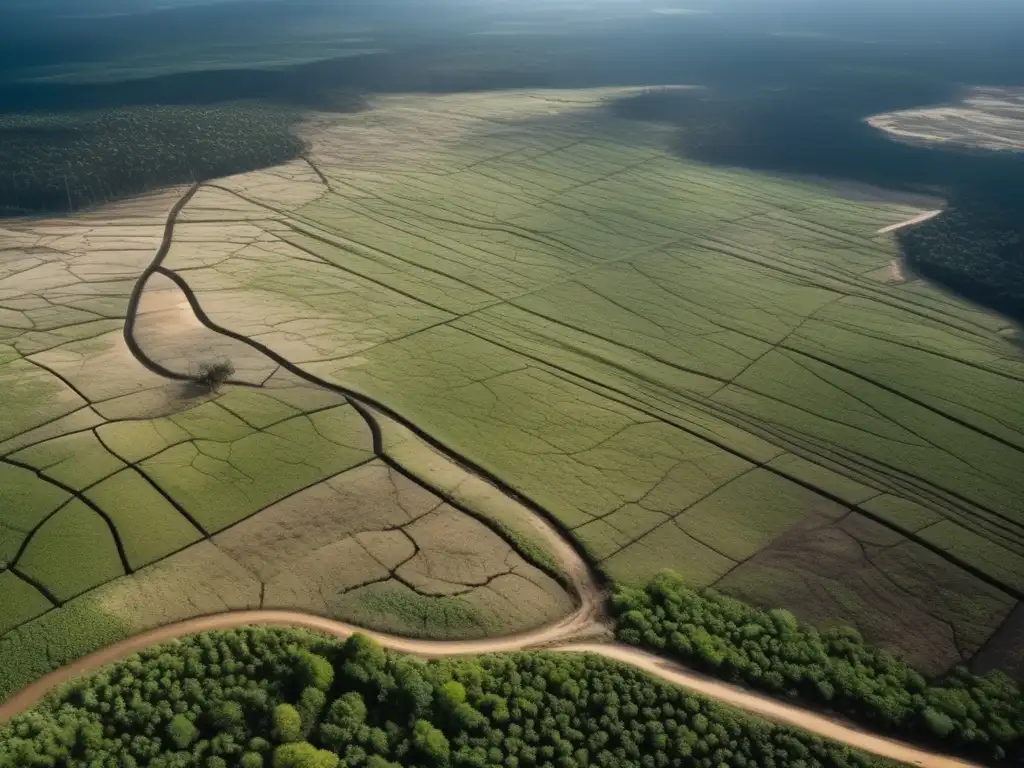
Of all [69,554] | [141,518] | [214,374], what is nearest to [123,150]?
[214,374]

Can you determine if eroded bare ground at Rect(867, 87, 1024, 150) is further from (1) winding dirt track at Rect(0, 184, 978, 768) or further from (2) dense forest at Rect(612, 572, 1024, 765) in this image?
(1) winding dirt track at Rect(0, 184, 978, 768)

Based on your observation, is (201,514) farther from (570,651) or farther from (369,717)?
(570,651)

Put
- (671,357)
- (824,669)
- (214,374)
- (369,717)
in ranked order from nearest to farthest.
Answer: (369,717) < (824,669) < (214,374) < (671,357)

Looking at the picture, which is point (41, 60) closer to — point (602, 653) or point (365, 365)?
point (365, 365)

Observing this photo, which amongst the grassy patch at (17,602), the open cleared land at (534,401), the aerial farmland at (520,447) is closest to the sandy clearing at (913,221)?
the open cleared land at (534,401)

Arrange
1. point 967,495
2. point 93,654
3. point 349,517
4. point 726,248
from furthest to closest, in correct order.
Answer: point 726,248, point 967,495, point 349,517, point 93,654

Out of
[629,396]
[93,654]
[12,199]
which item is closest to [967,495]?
[629,396]
